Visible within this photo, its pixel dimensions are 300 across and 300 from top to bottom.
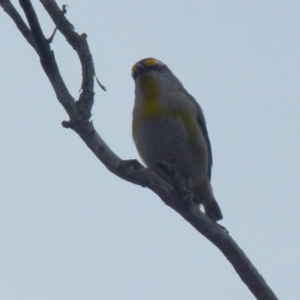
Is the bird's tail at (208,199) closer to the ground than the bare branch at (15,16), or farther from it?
closer to the ground

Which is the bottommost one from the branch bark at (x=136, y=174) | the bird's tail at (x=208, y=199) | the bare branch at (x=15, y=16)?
the branch bark at (x=136, y=174)

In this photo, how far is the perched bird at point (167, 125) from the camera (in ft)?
20.6

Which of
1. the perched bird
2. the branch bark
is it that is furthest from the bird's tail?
the branch bark

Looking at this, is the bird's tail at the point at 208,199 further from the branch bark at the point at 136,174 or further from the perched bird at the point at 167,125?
the branch bark at the point at 136,174

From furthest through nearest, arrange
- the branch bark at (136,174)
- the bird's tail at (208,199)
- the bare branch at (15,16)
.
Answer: the bird's tail at (208,199)
the bare branch at (15,16)
the branch bark at (136,174)

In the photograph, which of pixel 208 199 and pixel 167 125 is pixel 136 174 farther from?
pixel 208 199

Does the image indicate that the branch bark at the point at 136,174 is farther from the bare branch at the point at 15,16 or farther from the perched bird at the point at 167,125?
the perched bird at the point at 167,125

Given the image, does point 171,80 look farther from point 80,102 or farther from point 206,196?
point 80,102

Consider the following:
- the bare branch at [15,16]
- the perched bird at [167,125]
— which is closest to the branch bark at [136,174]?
the bare branch at [15,16]

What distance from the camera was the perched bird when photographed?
6.27m

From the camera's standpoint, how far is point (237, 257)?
14.3 feet

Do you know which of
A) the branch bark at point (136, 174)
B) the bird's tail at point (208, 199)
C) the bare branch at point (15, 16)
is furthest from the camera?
the bird's tail at point (208, 199)

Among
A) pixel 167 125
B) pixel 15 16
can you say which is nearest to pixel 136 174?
pixel 15 16

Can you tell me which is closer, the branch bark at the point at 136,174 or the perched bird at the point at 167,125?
the branch bark at the point at 136,174
